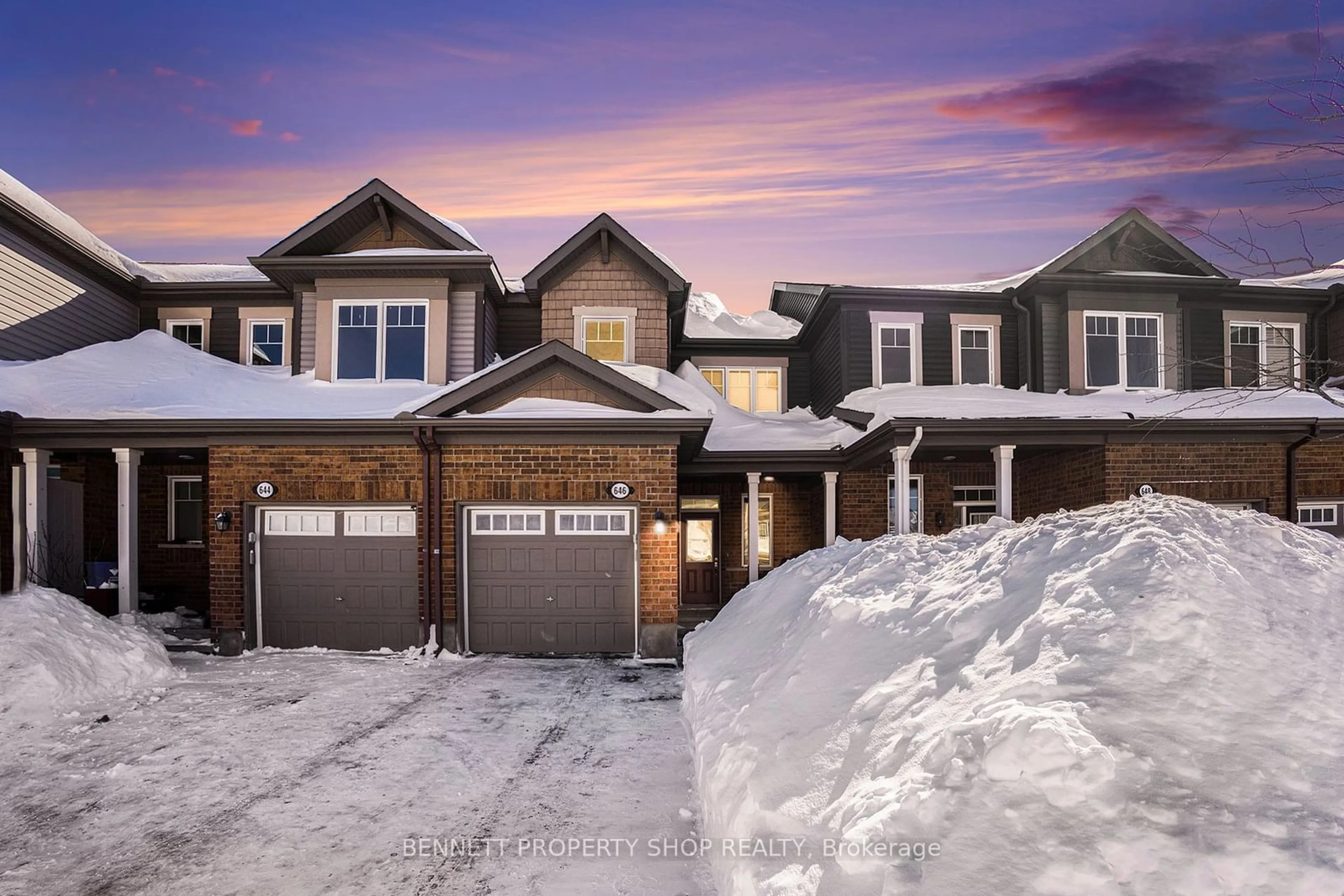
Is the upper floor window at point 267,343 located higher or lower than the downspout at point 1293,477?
higher

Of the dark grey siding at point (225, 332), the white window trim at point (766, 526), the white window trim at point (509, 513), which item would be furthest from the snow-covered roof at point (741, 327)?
the dark grey siding at point (225, 332)

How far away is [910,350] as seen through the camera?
14609 millimetres

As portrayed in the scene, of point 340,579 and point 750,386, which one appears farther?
point 750,386

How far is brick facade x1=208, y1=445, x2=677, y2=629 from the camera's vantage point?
1039cm

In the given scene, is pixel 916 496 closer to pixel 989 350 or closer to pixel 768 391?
pixel 989 350

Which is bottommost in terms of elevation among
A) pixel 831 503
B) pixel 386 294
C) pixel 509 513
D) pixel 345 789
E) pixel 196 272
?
pixel 345 789

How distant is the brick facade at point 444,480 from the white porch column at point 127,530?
48.8 inches

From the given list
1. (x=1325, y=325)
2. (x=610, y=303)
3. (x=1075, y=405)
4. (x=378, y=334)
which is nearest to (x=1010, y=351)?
(x=1075, y=405)

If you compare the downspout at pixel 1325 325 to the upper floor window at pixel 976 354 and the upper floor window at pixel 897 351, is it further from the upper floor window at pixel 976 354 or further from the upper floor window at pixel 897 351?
the upper floor window at pixel 897 351

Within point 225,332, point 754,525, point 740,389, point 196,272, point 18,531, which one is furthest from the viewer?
point 740,389

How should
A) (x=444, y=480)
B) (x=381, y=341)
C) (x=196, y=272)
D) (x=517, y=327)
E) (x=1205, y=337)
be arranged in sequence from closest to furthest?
(x=444, y=480) → (x=381, y=341) → (x=1205, y=337) → (x=517, y=327) → (x=196, y=272)

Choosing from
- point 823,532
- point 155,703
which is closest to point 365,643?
point 155,703

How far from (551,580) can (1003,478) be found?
746cm

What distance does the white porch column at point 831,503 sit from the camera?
13414 millimetres
